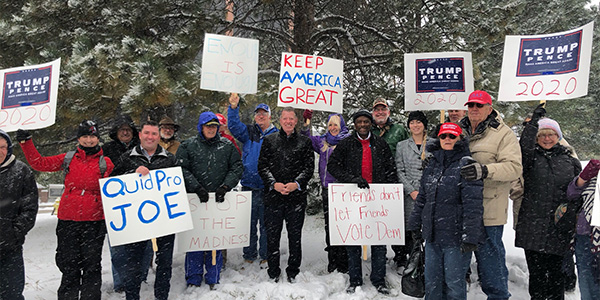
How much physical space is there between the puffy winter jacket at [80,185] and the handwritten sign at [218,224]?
2.99ft

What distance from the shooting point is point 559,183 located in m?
3.36

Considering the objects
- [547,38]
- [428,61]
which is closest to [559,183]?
[547,38]

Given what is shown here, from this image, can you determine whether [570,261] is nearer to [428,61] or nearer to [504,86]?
[504,86]

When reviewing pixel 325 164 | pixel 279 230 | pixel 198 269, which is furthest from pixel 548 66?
pixel 198 269

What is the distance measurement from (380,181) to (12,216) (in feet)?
11.5

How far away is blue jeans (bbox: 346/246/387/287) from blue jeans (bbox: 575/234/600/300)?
5.76ft

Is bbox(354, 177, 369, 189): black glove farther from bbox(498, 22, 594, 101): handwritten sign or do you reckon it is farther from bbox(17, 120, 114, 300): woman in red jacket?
bbox(17, 120, 114, 300): woman in red jacket

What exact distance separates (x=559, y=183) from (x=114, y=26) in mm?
5258

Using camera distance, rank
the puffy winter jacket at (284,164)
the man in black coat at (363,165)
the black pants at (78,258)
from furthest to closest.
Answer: the puffy winter jacket at (284,164), the man in black coat at (363,165), the black pants at (78,258)

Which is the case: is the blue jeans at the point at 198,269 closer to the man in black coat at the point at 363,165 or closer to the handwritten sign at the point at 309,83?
the man in black coat at the point at 363,165

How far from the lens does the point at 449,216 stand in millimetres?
3072

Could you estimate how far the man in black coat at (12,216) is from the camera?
9.85 ft

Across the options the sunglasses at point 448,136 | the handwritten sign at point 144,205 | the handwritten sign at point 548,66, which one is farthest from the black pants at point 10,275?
the handwritten sign at point 548,66

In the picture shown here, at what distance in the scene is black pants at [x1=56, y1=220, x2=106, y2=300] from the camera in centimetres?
331
